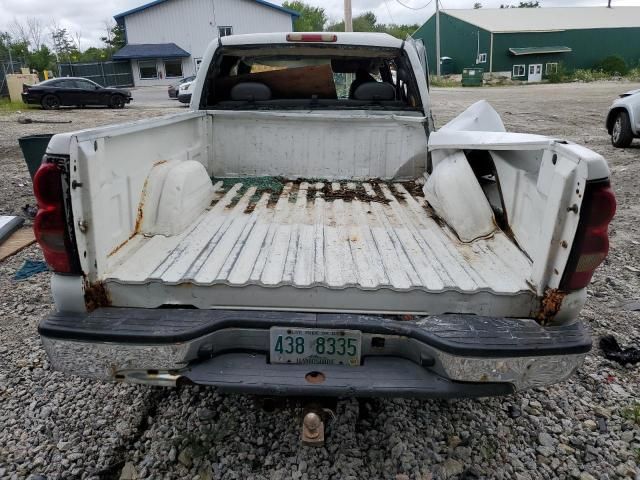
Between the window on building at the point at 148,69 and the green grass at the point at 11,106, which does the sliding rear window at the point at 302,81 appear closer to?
the green grass at the point at 11,106

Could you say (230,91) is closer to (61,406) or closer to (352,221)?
(352,221)

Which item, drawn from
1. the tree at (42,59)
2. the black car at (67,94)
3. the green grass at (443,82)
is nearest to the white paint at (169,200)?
the black car at (67,94)

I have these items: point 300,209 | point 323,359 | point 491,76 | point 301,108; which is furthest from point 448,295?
point 491,76

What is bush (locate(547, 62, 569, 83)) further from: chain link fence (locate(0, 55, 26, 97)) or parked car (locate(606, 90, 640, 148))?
chain link fence (locate(0, 55, 26, 97))

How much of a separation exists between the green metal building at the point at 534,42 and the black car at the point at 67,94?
3201 cm

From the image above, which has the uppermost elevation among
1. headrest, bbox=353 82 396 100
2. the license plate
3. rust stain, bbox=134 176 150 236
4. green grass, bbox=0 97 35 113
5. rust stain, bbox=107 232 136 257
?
green grass, bbox=0 97 35 113

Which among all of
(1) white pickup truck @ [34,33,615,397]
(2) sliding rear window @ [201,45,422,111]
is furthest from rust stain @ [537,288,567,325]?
(2) sliding rear window @ [201,45,422,111]

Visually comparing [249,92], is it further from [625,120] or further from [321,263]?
[625,120]

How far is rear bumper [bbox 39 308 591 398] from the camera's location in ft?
6.47

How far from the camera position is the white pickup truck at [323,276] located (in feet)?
6.49

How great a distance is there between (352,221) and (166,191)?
1.16 m

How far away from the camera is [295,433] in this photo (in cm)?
262

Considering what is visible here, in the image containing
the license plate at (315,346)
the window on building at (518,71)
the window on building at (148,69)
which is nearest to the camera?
the license plate at (315,346)

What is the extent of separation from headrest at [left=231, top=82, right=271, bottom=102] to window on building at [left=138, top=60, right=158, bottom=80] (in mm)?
40689
